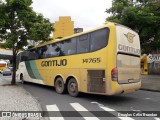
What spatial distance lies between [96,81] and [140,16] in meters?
8.51

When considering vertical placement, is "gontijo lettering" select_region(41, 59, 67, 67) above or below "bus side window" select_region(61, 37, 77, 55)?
below

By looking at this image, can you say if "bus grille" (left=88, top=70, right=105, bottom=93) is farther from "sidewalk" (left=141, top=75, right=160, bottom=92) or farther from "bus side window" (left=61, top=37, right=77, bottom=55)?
"sidewalk" (left=141, top=75, right=160, bottom=92)

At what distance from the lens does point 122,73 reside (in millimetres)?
10594

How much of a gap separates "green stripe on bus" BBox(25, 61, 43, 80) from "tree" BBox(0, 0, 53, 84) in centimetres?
171

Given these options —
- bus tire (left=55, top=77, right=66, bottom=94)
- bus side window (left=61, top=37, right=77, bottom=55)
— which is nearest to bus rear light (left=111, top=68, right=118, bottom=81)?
bus side window (left=61, top=37, right=77, bottom=55)

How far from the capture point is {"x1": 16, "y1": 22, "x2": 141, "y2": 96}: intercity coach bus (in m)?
10.4

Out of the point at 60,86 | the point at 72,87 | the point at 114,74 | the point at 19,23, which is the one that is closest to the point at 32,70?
the point at 19,23

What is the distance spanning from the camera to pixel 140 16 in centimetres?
1753

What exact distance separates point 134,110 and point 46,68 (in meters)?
7.73

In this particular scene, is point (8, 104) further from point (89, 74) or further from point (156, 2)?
point (156, 2)

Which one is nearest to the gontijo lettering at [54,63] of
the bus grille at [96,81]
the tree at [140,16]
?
the bus grille at [96,81]

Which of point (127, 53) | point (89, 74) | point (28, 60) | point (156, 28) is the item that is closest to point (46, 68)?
point (28, 60)

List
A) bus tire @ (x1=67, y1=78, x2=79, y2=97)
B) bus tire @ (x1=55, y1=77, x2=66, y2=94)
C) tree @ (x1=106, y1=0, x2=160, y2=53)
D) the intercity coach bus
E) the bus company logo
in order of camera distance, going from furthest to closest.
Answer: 1. tree @ (x1=106, y1=0, x2=160, y2=53)
2. bus tire @ (x1=55, y1=77, x2=66, y2=94)
3. bus tire @ (x1=67, y1=78, x2=79, y2=97)
4. the bus company logo
5. the intercity coach bus

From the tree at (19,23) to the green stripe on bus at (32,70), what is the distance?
5.62 feet
